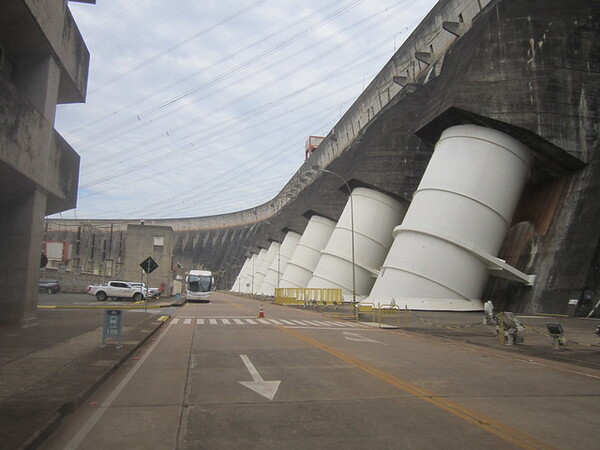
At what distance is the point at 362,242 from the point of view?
4906cm

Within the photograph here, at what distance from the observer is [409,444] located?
203 inches

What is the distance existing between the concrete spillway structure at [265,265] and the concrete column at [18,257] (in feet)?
253

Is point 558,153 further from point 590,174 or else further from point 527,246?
point 527,246

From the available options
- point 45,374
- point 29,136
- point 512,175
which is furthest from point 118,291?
point 45,374

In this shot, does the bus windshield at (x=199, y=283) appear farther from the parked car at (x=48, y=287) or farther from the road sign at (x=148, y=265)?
the road sign at (x=148, y=265)

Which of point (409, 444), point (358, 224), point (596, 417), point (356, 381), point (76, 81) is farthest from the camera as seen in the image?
point (358, 224)

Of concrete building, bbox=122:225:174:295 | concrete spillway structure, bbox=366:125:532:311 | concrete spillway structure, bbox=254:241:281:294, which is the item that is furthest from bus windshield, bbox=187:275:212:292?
concrete spillway structure, bbox=254:241:281:294

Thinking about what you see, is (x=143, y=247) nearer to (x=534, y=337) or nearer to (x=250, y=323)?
(x=250, y=323)

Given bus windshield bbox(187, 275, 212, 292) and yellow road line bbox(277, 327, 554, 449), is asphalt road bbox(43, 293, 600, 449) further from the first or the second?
bus windshield bbox(187, 275, 212, 292)

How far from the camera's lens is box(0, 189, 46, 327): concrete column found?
52.6 feet

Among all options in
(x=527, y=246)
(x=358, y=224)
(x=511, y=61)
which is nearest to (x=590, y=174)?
(x=527, y=246)

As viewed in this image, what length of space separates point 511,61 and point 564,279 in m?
14.2

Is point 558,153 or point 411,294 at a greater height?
point 558,153

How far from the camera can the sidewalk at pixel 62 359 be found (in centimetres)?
559
